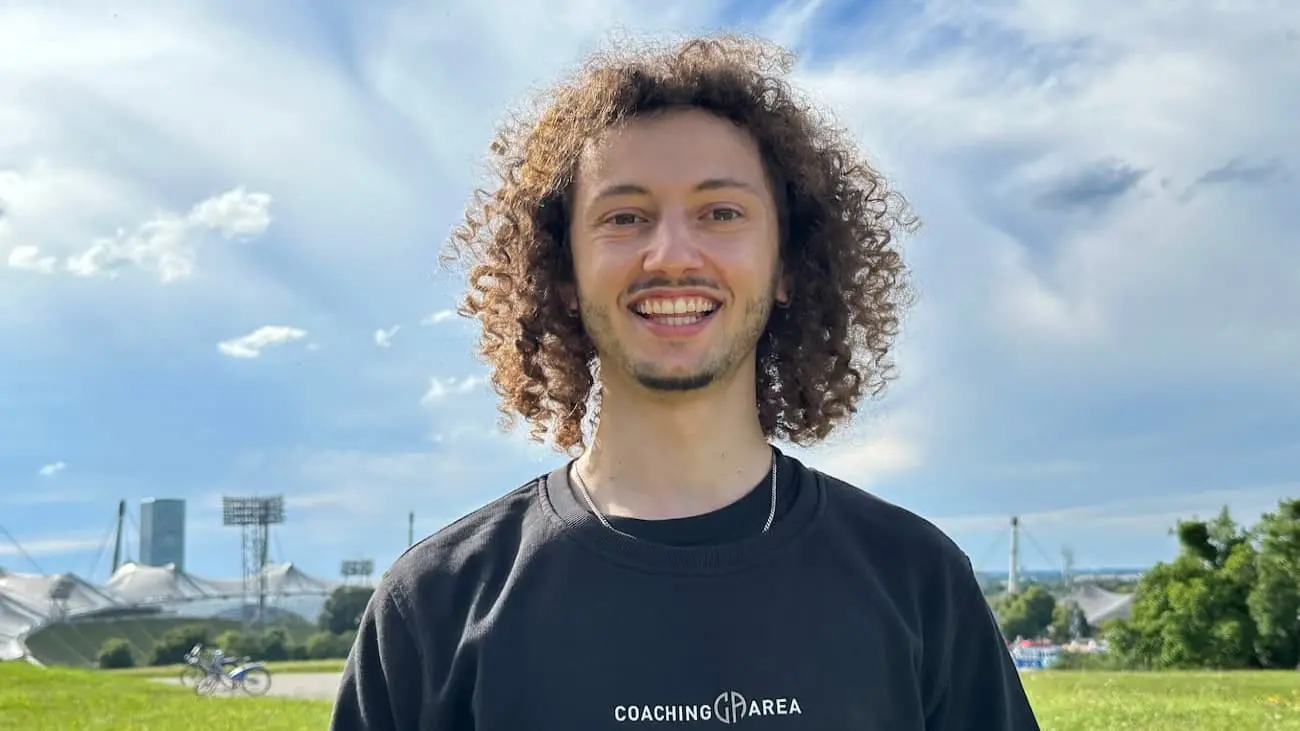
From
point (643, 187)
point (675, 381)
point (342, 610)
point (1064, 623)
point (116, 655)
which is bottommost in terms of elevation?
point (116, 655)

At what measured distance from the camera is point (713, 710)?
1939 mm

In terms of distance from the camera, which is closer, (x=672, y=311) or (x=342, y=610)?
(x=672, y=311)

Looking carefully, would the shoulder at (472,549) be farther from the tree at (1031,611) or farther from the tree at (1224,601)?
the tree at (1031,611)

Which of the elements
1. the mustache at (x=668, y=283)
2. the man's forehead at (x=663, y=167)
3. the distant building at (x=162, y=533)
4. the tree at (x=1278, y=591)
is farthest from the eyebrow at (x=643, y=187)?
the distant building at (x=162, y=533)

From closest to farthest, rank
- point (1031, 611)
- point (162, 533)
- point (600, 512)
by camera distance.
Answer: point (600, 512) → point (1031, 611) → point (162, 533)

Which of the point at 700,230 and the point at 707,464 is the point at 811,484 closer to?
the point at 707,464

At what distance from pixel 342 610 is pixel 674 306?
53.3 metres

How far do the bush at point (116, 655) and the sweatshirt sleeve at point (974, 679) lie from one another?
163 feet

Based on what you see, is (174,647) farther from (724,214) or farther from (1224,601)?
(724,214)

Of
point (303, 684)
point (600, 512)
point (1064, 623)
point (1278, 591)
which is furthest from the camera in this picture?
point (1064, 623)

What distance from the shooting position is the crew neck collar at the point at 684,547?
204cm

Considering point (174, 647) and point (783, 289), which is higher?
point (783, 289)

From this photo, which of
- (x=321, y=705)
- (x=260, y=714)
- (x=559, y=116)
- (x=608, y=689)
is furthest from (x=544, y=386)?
(x=321, y=705)

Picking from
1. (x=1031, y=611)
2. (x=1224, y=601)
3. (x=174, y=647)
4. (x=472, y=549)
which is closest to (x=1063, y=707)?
(x=472, y=549)
